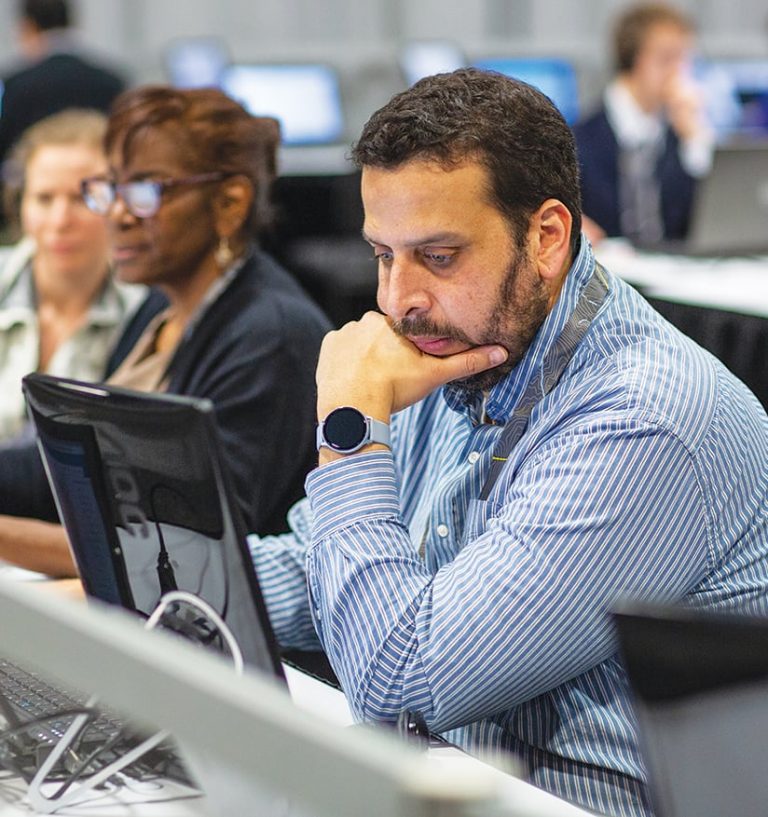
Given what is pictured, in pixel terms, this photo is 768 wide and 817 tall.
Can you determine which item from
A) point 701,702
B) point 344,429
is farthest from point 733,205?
point 701,702

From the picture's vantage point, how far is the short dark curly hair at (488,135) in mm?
1377

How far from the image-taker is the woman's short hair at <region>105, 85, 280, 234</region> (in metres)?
2.20

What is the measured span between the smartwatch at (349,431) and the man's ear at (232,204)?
2.92ft

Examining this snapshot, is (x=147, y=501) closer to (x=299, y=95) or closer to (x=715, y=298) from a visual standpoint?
(x=715, y=298)

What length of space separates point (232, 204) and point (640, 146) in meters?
3.33

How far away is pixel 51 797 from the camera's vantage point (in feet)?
3.92

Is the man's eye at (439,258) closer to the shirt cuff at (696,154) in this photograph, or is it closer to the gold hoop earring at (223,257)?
the gold hoop earring at (223,257)

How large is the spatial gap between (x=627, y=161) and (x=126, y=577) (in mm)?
4314

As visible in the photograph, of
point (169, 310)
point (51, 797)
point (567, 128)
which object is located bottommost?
point (169, 310)

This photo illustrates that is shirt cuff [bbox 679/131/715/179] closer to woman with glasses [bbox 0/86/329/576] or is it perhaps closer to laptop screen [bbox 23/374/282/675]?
woman with glasses [bbox 0/86/329/576]

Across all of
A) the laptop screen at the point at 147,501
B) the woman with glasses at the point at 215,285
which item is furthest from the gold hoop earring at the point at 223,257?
the laptop screen at the point at 147,501

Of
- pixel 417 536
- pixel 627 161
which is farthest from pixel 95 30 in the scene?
pixel 417 536

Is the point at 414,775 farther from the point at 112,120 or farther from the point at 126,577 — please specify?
the point at 112,120

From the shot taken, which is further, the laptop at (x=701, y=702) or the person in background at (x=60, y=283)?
the person in background at (x=60, y=283)
